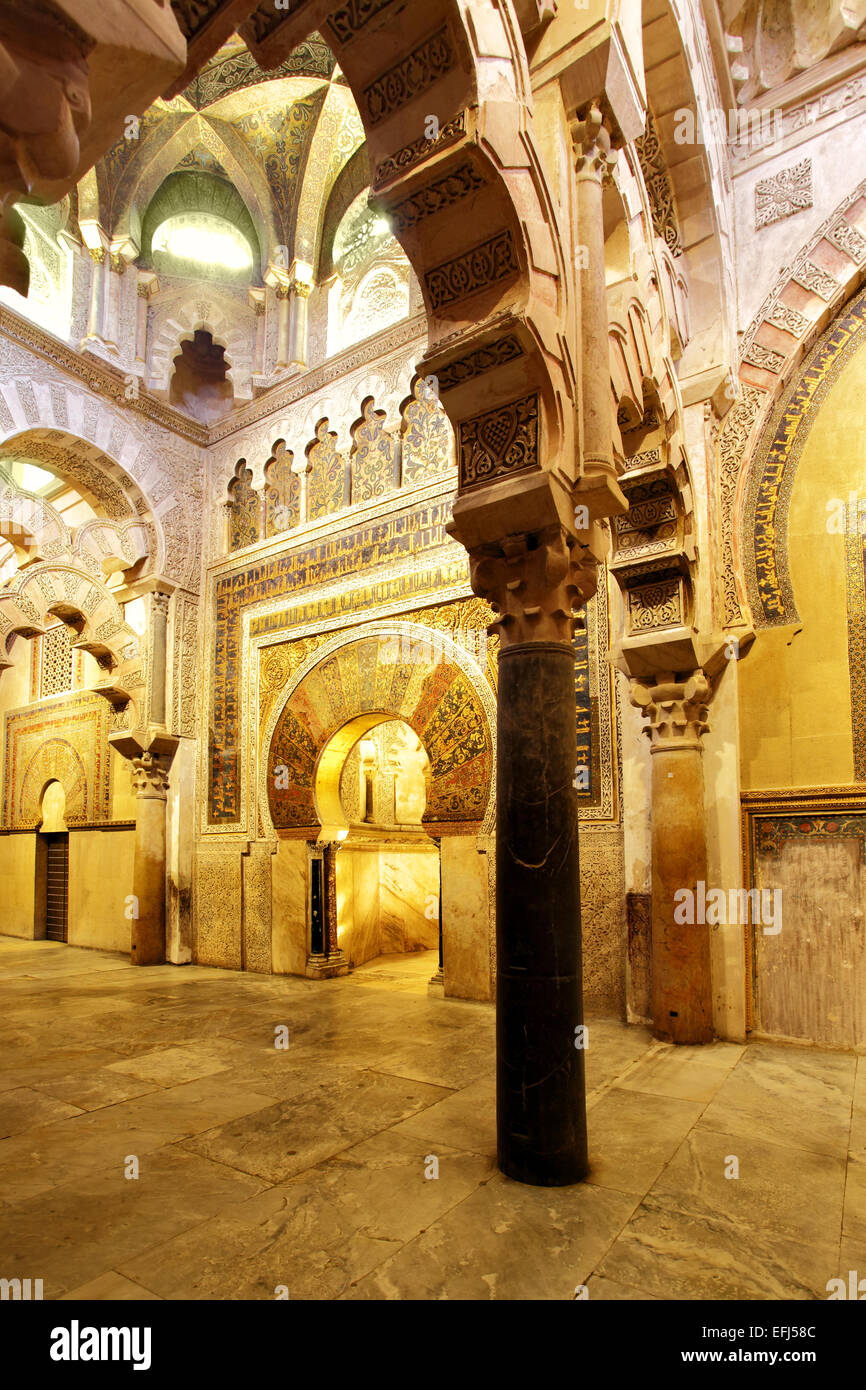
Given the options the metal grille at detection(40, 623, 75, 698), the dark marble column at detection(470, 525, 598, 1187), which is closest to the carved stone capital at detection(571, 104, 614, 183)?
the dark marble column at detection(470, 525, 598, 1187)

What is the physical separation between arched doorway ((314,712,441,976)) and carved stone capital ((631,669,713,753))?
3.07 metres

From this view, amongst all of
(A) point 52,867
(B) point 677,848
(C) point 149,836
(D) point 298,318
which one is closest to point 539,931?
(B) point 677,848

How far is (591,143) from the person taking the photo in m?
3.33

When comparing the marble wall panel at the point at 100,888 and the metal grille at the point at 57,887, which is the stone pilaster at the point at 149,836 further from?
the metal grille at the point at 57,887

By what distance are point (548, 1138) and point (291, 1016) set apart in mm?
3376

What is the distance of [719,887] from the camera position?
17.0 ft

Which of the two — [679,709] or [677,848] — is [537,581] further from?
[677,848]

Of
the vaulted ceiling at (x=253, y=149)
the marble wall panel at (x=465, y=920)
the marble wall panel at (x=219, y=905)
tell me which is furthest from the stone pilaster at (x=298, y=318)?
the marble wall panel at (x=465, y=920)

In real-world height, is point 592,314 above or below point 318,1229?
above

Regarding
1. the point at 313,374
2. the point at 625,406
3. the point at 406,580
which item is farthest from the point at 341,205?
the point at 625,406

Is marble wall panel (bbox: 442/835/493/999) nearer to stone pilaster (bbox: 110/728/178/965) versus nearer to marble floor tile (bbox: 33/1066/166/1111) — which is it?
marble floor tile (bbox: 33/1066/166/1111)

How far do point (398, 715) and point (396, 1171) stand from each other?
14.8ft
